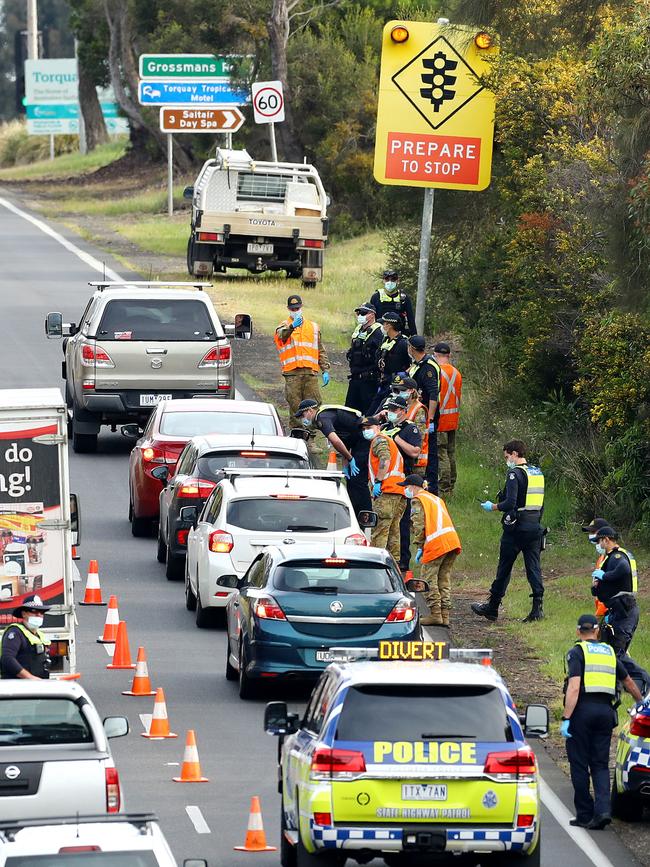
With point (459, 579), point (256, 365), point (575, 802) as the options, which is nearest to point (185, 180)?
point (256, 365)

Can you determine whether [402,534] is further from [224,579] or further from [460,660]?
[460,660]

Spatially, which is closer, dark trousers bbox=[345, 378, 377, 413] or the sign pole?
the sign pole

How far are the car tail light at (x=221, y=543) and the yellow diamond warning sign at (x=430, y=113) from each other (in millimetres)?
6260

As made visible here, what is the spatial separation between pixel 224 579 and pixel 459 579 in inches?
198

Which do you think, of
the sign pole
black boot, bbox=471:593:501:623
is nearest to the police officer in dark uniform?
the sign pole

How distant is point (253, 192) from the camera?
4109 cm

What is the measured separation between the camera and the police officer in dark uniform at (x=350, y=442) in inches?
900

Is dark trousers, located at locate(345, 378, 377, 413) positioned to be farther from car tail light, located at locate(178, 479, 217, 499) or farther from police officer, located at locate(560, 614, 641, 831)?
police officer, located at locate(560, 614, 641, 831)

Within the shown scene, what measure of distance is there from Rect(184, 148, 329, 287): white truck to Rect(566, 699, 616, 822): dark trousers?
28.1m

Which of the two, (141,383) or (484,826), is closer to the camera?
(484,826)

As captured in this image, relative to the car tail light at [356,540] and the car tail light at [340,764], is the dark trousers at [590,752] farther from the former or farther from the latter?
the car tail light at [356,540]

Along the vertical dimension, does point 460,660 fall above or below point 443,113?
below

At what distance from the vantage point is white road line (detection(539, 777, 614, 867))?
12.4 meters

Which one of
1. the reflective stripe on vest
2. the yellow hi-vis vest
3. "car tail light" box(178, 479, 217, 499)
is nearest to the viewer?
the yellow hi-vis vest
